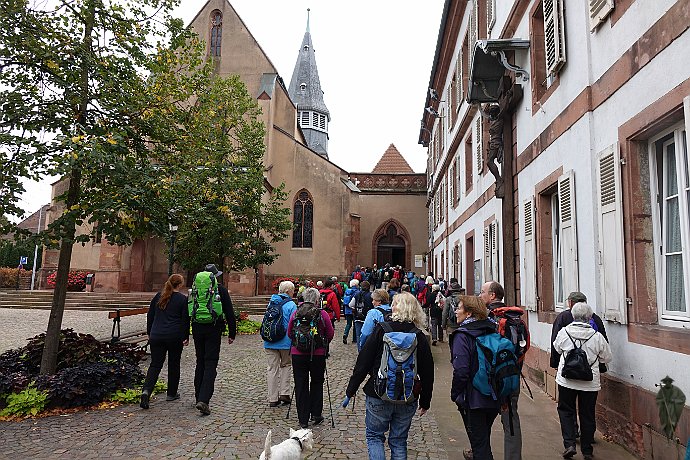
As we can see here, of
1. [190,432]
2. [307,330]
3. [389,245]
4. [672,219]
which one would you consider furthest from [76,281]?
[672,219]

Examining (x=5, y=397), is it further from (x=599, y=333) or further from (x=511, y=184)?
(x=511, y=184)

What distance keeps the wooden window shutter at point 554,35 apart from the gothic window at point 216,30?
27.5 meters

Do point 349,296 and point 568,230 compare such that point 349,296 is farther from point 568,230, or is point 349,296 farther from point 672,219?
point 672,219

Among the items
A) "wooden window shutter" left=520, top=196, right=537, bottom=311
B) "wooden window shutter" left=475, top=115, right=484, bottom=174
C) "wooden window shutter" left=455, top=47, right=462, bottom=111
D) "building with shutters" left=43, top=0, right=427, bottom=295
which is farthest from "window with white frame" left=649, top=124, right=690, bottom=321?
"building with shutters" left=43, top=0, right=427, bottom=295

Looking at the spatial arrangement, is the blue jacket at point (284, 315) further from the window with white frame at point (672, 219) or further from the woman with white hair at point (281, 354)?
the window with white frame at point (672, 219)

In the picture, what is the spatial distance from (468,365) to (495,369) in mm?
209

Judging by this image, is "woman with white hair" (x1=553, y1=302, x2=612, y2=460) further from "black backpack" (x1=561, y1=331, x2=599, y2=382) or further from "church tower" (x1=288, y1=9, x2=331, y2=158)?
"church tower" (x1=288, y1=9, x2=331, y2=158)

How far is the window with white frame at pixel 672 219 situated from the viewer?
4.33 meters

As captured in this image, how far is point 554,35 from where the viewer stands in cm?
697

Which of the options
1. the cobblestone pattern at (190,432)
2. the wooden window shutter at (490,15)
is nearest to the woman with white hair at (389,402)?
the cobblestone pattern at (190,432)

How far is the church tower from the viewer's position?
2099 inches

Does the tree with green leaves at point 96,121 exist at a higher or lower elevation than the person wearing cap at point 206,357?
higher

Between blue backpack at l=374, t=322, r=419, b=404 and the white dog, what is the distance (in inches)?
25.1

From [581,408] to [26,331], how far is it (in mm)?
14478
